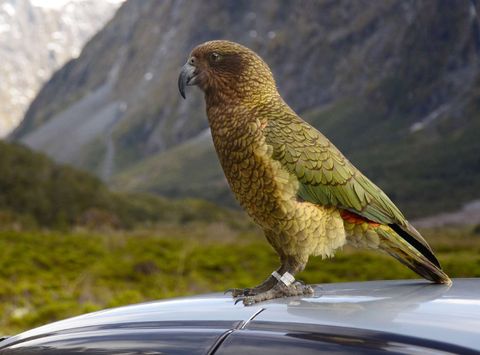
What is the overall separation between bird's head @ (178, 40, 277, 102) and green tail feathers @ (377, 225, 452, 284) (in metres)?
0.61

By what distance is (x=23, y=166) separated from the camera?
88.0 feet

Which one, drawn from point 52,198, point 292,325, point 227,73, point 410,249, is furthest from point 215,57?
point 52,198

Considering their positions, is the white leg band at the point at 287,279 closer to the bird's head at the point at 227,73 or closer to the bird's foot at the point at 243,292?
the bird's foot at the point at 243,292

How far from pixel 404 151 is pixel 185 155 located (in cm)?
3812

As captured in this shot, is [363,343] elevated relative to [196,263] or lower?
lower

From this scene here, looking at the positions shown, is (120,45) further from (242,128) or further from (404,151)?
(242,128)

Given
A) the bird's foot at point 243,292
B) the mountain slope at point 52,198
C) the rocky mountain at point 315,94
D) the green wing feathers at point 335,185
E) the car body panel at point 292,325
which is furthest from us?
the rocky mountain at point 315,94

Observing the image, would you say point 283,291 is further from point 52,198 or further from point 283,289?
point 52,198

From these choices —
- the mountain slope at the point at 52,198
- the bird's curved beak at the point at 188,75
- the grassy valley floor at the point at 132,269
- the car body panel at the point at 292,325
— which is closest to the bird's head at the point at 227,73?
the bird's curved beak at the point at 188,75

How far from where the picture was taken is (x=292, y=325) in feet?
5.32

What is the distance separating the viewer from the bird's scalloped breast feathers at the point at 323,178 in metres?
2.33

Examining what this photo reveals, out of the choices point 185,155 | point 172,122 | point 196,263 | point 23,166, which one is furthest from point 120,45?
point 196,263

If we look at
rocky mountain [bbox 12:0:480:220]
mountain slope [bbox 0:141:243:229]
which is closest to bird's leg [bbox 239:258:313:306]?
mountain slope [bbox 0:141:243:229]

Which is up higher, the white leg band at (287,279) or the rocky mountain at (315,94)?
the rocky mountain at (315,94)
